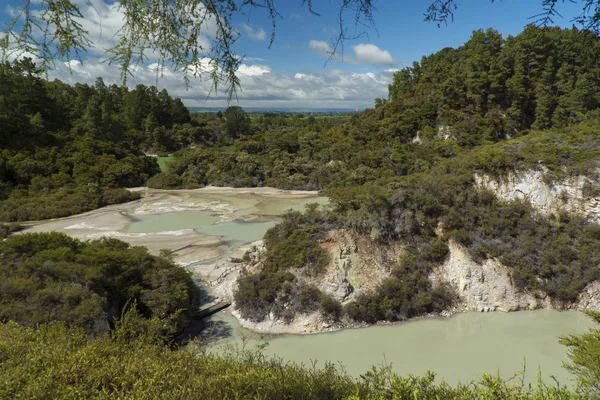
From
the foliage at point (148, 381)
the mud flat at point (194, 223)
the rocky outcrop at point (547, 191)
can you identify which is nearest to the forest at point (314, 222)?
the foliage at point (148, 381)

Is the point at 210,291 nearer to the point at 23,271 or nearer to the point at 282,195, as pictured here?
the point at 23,271

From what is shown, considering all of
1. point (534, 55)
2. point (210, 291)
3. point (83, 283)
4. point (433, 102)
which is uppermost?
point (534, 55)

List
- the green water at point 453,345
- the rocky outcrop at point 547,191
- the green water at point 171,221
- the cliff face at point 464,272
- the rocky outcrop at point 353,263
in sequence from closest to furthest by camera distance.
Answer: the green water at point 453,345 → the cliff face at point 464,272 → the rocky outcrop at point 353,263 → the rocky outcrop at point 547,191 → the green water at point 171,221

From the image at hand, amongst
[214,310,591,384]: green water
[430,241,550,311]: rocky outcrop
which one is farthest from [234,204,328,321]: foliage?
[430,241,550,311]: rocky outcrop

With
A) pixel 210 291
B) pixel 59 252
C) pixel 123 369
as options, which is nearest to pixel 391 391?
pixel 123 369

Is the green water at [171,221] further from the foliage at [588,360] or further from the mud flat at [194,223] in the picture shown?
the foliage at [588,360]

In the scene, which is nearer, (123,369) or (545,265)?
(123,369)

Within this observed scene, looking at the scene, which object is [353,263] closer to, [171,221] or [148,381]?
[148,381]
